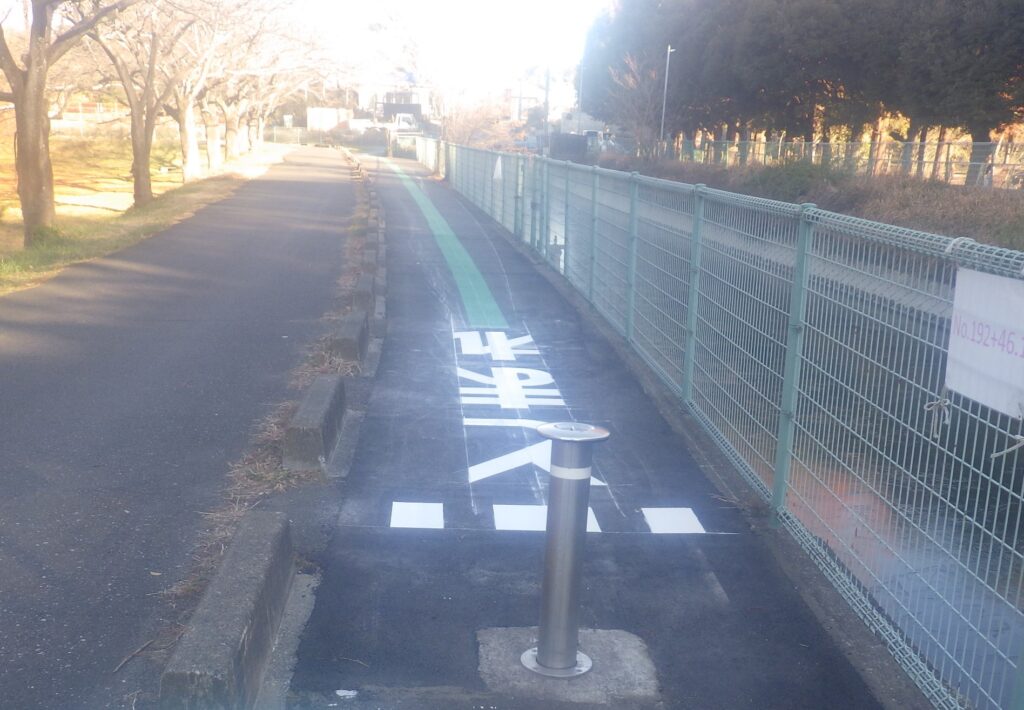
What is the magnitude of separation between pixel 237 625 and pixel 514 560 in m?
1.77

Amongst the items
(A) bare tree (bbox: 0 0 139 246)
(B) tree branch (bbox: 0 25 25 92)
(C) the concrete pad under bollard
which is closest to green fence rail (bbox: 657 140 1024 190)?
(A) bare tree (bbox: 0 0 139 246)

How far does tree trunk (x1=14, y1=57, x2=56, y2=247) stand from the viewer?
1698 cm

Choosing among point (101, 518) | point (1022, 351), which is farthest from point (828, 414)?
point (101, 518)

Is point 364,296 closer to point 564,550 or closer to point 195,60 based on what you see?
point 564,550

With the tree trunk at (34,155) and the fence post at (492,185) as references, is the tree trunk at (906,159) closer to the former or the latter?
the fence post at (492,185)

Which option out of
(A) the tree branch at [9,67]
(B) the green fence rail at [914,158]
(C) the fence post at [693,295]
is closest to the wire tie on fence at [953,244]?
(C) the fence post at [693,295]

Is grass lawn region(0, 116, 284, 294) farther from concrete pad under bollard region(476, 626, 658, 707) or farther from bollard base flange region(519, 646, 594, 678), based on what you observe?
bollard base flange region(519, 646, 594, 678)

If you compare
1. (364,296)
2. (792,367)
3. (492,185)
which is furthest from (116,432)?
(492,185)

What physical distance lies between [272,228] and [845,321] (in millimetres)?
17466

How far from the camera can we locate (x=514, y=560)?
5.14 metres

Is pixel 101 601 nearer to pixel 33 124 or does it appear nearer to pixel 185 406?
pixel 185 406

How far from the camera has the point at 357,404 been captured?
7840 mm

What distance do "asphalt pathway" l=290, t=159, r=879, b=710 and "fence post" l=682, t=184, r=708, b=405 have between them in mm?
390

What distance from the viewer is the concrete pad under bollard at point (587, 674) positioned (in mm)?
3906
